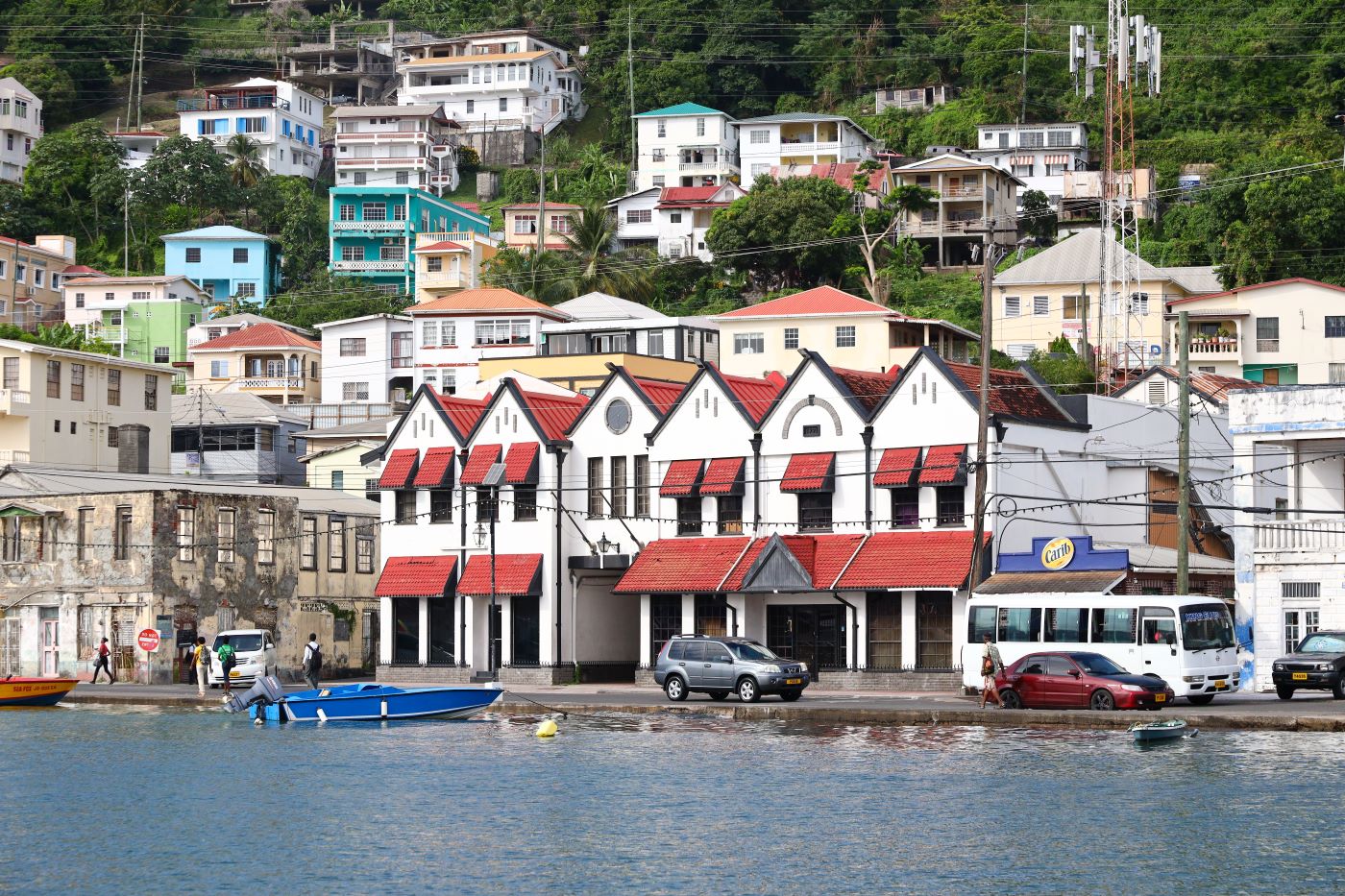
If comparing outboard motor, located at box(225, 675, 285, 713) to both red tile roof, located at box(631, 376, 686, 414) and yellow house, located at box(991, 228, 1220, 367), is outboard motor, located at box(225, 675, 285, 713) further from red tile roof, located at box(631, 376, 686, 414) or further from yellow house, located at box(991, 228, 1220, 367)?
yellow house, located at box(991, 228, 1220, 367)

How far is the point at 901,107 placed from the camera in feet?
518

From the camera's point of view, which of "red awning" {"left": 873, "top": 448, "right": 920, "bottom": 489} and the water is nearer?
the water

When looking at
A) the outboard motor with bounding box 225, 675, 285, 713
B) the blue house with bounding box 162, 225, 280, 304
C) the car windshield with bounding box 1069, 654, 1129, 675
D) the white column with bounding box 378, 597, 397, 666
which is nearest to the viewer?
the car windshield with bounding box 1069, 654, 1129, 675

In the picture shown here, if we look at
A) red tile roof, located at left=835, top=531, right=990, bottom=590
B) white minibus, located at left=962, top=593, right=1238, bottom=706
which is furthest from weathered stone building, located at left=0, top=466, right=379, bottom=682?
white minibus, located at left=962, top=593, right=1238, bottom=706

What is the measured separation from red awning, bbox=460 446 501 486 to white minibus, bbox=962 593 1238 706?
22031 mm

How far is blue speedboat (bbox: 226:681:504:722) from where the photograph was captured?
47.8m

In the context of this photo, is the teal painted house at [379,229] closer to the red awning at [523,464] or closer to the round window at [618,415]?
the red awning at [523,464]

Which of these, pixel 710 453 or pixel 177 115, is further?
pixel 177 115

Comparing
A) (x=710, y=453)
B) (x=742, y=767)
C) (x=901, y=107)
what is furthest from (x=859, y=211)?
(x=742, y=767)

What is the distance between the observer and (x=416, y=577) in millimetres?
63188

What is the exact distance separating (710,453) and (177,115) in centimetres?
14485

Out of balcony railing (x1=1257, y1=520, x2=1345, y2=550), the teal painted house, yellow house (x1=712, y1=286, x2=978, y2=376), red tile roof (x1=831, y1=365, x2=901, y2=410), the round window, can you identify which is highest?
the teal painted house

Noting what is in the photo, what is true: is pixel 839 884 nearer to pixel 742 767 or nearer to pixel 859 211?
pixel 742 767

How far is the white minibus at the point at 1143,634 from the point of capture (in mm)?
43562
